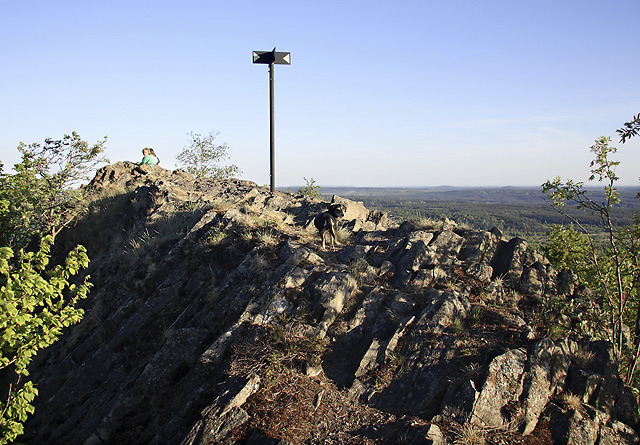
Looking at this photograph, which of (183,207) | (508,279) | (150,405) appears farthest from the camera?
(183,207)

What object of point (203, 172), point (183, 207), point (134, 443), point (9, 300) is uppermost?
point (203, 172)

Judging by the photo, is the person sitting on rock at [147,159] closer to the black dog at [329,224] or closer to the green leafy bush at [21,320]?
the black dog at [329,224]

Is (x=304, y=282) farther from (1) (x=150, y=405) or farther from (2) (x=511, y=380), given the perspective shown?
(2) (x=511, y=380)

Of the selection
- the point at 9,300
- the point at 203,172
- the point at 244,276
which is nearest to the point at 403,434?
the point at 244,276

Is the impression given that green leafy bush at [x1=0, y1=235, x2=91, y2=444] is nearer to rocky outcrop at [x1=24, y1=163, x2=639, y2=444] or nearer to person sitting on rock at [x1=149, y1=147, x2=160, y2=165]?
rocky outcrop at [x1=24, y1=163, x2=639, y2=444]

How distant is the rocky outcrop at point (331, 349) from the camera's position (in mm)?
6230

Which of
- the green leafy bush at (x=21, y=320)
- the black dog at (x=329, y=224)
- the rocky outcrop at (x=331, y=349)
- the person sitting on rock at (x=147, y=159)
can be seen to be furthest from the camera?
the person sitting on rock at (x=147, y=159)

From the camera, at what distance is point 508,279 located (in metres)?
9.34

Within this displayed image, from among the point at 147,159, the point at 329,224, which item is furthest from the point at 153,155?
the point at 329,224

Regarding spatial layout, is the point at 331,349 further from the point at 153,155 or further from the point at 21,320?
the point at 153,155

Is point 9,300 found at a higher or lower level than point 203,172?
lower

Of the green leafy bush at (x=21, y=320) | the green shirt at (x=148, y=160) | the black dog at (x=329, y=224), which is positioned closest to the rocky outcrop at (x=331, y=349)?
the black dog at (x=329, y=224)

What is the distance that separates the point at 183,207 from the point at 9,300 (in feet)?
29.4

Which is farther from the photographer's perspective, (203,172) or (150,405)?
(203,172)
